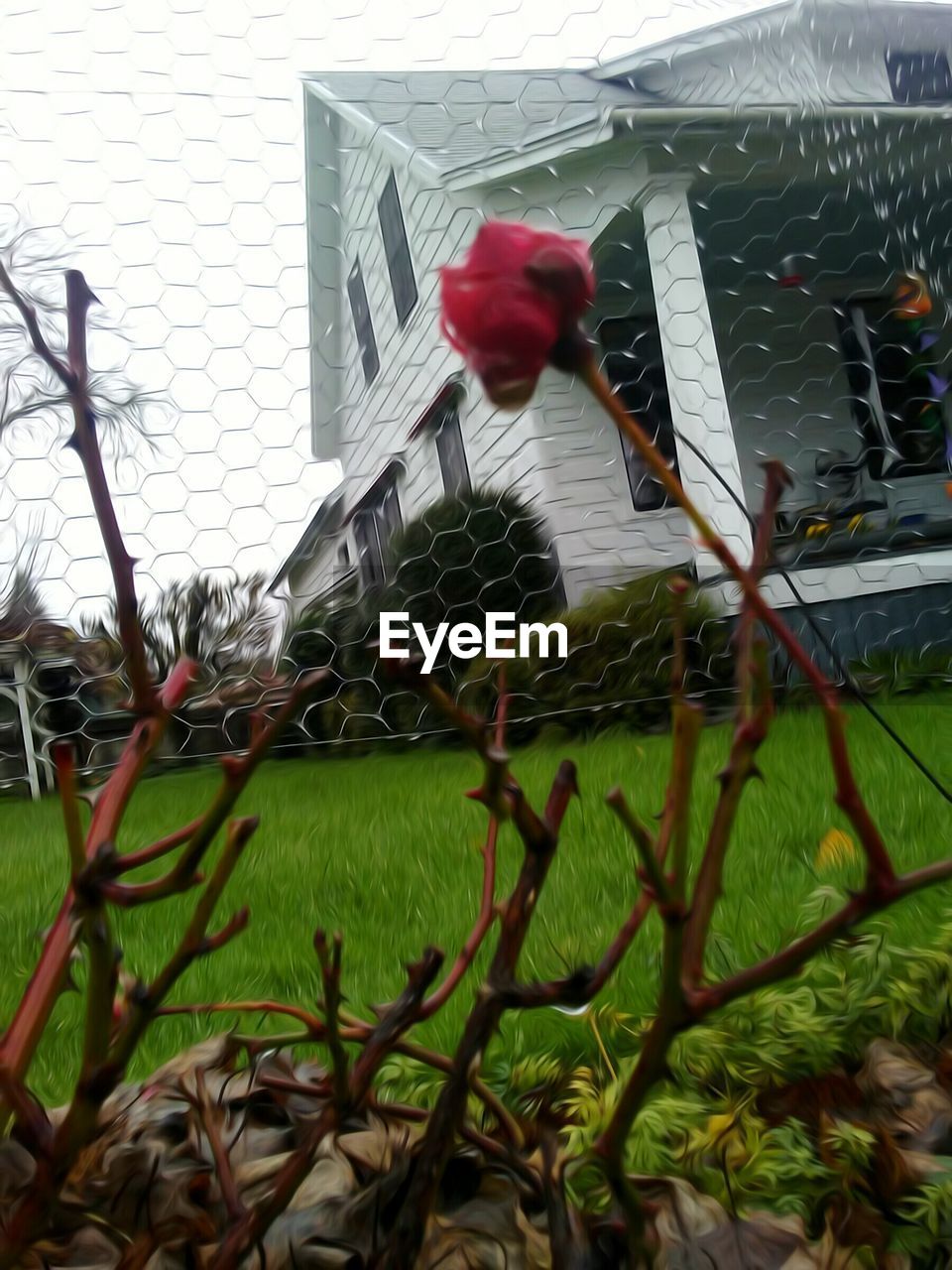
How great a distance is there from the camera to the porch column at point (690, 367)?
64 centimetres

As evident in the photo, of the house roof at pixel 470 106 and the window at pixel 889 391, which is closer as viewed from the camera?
the house roof at pixel 470 106

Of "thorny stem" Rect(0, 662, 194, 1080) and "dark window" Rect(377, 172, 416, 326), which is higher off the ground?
"dark window" Rect(377, 172, 416, 326)

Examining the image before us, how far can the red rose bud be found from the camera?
0.45 metres

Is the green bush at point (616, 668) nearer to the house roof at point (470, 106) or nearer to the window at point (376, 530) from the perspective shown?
the window at point (376, 530)

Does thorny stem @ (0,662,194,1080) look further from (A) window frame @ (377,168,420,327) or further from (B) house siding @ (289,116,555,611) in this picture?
(A) window frame @ (377,168,420,327)

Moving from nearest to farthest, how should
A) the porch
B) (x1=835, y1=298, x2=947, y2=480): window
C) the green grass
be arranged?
the green grass → the porch → (x1=835, y1=298, x2=947, y2=480): window

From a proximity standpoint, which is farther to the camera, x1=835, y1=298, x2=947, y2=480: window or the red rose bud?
x1=835, y1=298, x2=947, y2=480: window

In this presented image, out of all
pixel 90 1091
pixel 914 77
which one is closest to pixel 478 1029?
pixel 90 1091

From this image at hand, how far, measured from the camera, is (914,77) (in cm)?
79

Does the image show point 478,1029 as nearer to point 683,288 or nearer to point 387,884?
point 387,884

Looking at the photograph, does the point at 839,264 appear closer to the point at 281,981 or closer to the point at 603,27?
the point at 603,27

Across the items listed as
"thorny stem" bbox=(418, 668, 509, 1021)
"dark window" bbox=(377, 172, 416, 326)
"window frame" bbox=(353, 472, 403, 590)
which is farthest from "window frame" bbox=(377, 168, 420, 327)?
"thorny stem" bbox=(418, 668, 509, 1021)

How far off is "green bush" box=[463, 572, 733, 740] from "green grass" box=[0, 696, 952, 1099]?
0.02 metres

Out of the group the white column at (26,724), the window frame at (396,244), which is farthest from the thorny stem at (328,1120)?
the window frame at (396,244)
